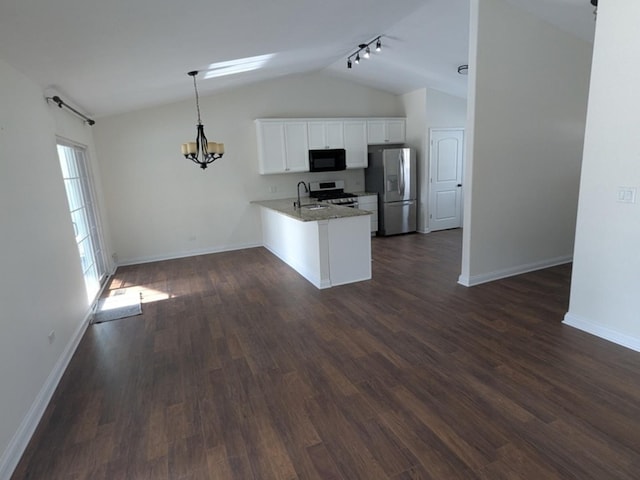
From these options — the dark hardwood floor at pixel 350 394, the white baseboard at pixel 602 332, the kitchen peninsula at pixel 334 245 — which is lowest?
the dark hardwood floor at pixel 350 394

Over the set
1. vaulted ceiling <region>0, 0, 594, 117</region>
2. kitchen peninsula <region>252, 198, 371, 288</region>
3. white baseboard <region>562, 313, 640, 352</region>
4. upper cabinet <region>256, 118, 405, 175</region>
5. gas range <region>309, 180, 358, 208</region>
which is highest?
vaulted ceiling <region>0, 0, 594, 117</region>

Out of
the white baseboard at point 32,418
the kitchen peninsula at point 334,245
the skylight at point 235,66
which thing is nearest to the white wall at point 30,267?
the white baseboard at point 32,418

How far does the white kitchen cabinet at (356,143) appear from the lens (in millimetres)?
6742

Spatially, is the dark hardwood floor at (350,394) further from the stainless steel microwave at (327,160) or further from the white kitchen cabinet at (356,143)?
the white kitchen cabinet at (356,143)

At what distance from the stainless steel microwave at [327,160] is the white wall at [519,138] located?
3.09 m

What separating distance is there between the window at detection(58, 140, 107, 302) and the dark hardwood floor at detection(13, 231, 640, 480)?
116 cm

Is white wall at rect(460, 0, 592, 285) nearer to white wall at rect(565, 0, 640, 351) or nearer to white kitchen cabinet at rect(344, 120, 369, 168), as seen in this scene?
white wall at rect(565, 0, 640, 351)

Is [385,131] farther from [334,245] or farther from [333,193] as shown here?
[334,245]

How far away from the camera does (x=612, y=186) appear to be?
107 inches

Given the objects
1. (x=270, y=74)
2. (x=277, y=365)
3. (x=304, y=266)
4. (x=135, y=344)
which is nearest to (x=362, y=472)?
(x=277, y=365)

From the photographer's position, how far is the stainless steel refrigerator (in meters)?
6.70

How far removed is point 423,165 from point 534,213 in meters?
2.96

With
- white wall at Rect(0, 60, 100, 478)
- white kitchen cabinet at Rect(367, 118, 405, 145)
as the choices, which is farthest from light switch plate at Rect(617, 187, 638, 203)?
white kitchen cabinet at Rect(367, 118, 405, 145)

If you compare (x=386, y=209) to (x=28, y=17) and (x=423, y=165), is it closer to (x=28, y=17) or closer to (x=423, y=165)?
(x=423, y=165)
